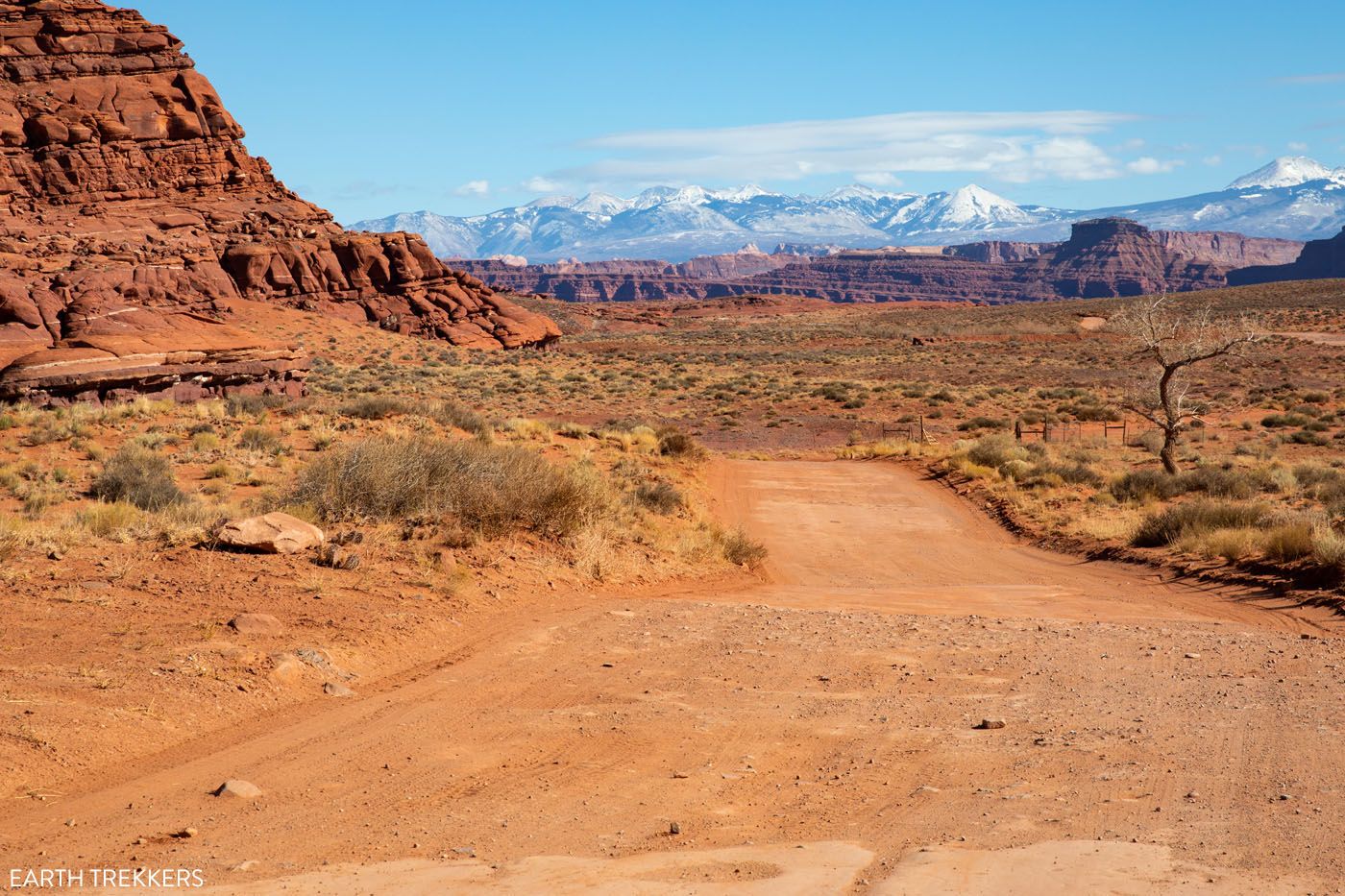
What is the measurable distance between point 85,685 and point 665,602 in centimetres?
614

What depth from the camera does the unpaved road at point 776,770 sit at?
5340 mm

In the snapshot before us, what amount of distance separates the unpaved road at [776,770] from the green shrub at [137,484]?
5.90 m

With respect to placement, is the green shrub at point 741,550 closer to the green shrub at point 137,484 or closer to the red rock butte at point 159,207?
the green shrub at point 137,484

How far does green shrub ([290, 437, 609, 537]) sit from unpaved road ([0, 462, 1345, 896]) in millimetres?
2275

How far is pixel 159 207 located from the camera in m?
63.2

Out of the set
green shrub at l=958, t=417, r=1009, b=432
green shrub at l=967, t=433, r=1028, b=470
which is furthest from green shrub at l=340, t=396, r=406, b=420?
green shrub at l=958, t=417, r=1009, b=432

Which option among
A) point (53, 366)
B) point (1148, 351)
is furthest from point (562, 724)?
point (1148, 351)

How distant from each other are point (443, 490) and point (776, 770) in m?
7.40

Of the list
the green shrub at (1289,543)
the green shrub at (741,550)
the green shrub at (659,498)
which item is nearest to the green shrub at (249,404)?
the green shrub at (659,498)

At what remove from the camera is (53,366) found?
23.8 metres

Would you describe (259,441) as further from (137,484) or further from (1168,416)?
(1168,416)

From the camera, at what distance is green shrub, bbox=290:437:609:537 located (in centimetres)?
1300

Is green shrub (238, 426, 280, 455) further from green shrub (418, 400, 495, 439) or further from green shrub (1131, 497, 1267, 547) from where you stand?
green shrub (1131, 497, 1267, 547)

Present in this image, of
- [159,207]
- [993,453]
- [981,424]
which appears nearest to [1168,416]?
[993,453]
